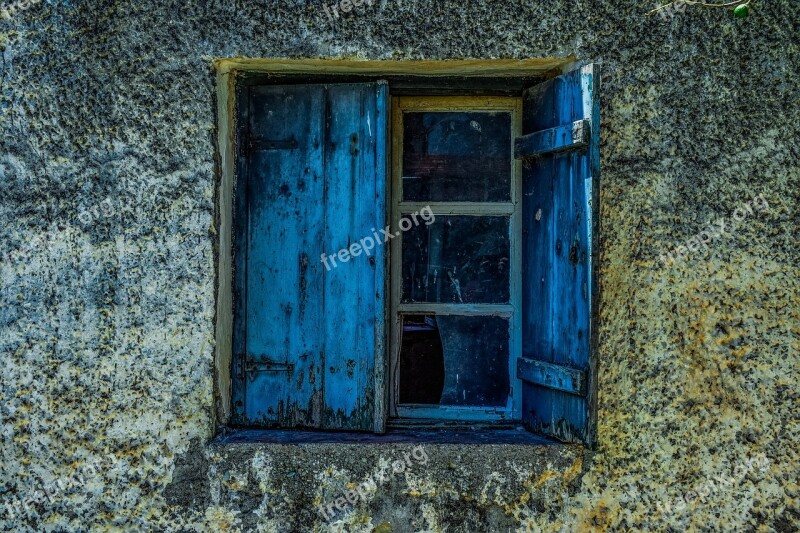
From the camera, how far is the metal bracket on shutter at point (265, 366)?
2.43 metres

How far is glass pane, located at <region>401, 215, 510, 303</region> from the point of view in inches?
99.9

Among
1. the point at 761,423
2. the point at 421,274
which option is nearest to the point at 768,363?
the point at 761,423

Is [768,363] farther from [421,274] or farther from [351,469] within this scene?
[351,469]

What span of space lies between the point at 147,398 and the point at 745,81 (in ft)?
7.07

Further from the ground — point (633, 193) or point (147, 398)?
point (633, 193)

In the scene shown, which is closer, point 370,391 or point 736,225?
point 736,225

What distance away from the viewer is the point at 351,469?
2254 millimetres

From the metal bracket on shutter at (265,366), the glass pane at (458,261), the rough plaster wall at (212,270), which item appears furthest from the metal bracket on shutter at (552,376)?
the metal bracket on shutter at (265,366)

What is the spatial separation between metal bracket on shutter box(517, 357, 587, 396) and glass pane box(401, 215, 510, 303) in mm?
258

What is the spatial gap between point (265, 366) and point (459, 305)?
710 mm
